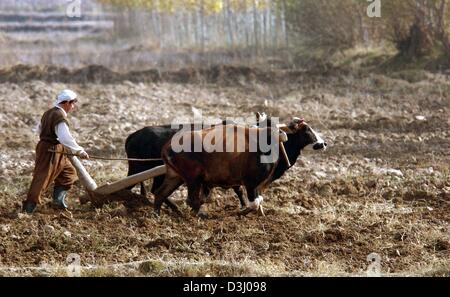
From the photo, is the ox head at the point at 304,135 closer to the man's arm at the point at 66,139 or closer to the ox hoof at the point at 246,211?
the ox hoof at the point at 246,211

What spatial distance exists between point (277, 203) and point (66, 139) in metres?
2.73

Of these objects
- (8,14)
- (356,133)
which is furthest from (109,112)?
(8,14)

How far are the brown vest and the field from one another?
2.77 feet

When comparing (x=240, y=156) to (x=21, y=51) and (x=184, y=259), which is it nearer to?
(x=184, y=259)

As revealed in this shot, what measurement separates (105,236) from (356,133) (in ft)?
28.3

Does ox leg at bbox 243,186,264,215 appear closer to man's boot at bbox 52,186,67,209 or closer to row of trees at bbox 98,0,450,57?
man's boot at bbox 52,186,67,209

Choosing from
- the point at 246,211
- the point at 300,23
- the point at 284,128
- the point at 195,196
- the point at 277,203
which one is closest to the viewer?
the point at 195,196

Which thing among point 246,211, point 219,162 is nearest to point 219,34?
point 246,211

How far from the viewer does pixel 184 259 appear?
8422mm

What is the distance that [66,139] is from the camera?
10.2 m

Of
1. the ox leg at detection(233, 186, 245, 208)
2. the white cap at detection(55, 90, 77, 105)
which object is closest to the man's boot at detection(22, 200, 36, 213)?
the white cap at detection(55, 90, 77, 105)

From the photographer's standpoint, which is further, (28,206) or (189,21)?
(189,21)

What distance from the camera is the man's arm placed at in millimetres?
10125

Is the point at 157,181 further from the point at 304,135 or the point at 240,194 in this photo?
the point at 304,135
